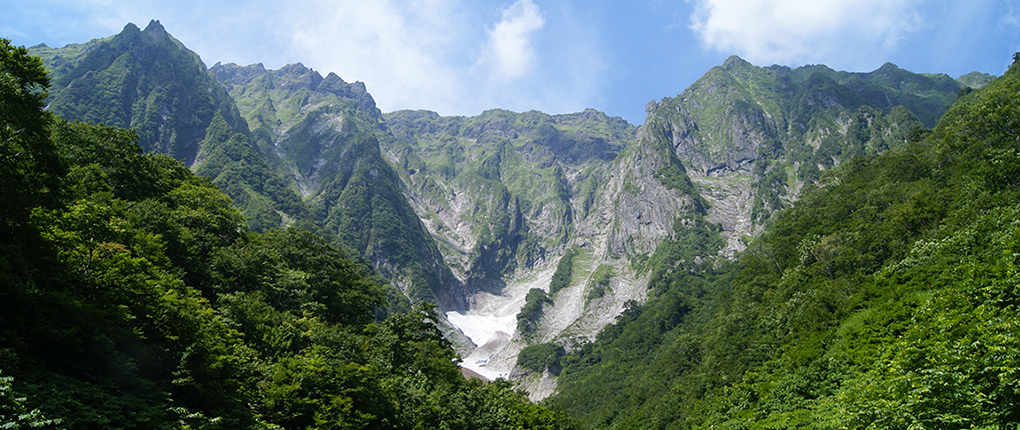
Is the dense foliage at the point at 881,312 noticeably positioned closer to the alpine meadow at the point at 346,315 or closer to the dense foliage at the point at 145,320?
the alpine meadow at the point at 346,315

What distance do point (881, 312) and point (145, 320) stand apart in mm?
60619

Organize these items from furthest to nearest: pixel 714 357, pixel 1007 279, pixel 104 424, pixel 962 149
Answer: pixel 714 357 < pixel 962 149 < pixel 1007 279 < pixel 104 424

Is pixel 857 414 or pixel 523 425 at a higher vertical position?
pixel 857 414

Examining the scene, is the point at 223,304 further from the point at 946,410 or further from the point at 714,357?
the point at 714,357

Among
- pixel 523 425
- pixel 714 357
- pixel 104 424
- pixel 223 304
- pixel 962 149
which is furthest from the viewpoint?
pixel 714 357

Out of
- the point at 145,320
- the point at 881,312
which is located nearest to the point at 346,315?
the point at 145,320

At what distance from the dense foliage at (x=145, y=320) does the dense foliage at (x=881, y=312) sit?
3217 centimetres

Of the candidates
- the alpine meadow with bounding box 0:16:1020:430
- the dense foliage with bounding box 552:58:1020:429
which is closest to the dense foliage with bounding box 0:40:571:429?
the alpine meadow with bounding box 0:16:1020:430

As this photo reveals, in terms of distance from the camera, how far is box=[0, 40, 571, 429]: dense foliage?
708 inches

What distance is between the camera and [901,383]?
2355 cm

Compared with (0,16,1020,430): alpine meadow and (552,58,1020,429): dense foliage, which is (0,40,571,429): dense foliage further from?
(552,58,1020,429): dense foliage

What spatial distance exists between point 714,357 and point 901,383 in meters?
72.1

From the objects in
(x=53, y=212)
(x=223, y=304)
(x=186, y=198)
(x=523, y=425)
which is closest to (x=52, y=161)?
(x=53, y=212)

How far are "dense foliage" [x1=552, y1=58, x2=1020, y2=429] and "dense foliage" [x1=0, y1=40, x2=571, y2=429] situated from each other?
106 ft
